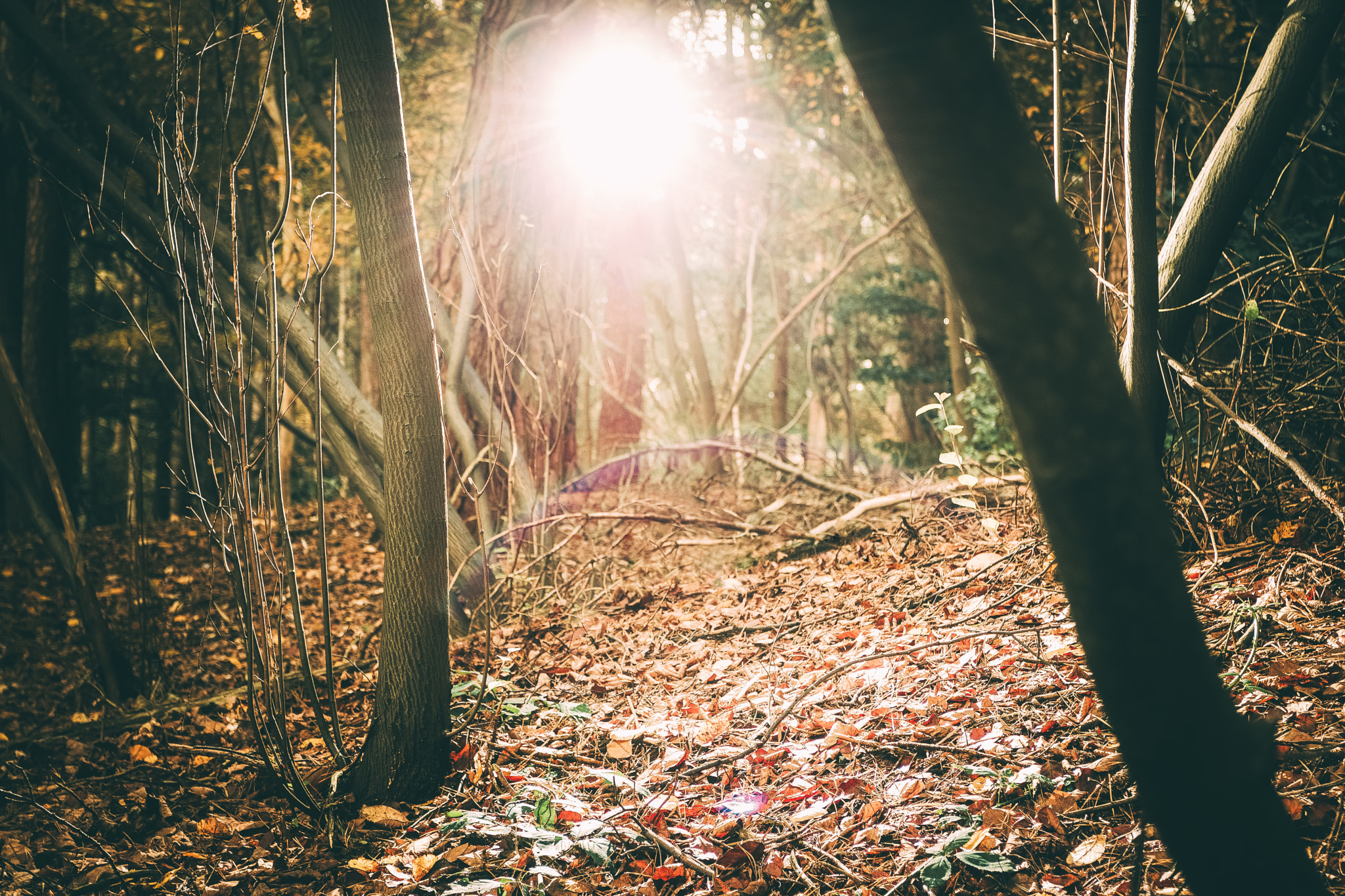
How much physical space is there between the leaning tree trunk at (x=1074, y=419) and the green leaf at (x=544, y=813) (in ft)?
5.97

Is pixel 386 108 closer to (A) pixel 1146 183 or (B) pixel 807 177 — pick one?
(A) pixel 1146 183

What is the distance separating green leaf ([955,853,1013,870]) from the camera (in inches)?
74.2

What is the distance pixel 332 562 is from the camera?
8.34m

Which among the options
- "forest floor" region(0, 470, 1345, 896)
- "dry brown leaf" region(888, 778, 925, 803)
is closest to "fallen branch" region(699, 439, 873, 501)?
"forest floor" region(0, 470, 1345, 896)

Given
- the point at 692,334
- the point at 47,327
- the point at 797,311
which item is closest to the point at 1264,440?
the point at 797,311

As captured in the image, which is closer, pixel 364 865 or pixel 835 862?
pixel 835 862

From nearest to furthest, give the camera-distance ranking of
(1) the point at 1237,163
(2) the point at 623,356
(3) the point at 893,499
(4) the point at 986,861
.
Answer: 1. (4) the point at 986,861
2. (1) the point at 1237,163
3. (3) the point at 893,499
4. (2) the point at 623,356

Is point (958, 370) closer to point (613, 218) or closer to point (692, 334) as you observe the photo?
point (692, 334)

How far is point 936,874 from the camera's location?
75.5 inches

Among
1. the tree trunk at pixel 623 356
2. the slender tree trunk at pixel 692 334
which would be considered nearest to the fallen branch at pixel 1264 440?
the slender tree trunk at pixel 692 334

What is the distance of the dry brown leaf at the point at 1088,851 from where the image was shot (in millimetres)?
1916

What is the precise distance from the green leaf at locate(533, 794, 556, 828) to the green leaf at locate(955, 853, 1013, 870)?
129 centimetres

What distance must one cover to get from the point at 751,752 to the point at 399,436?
5.97 ft

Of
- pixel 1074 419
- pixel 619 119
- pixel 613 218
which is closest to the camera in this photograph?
pixel 1074 419
